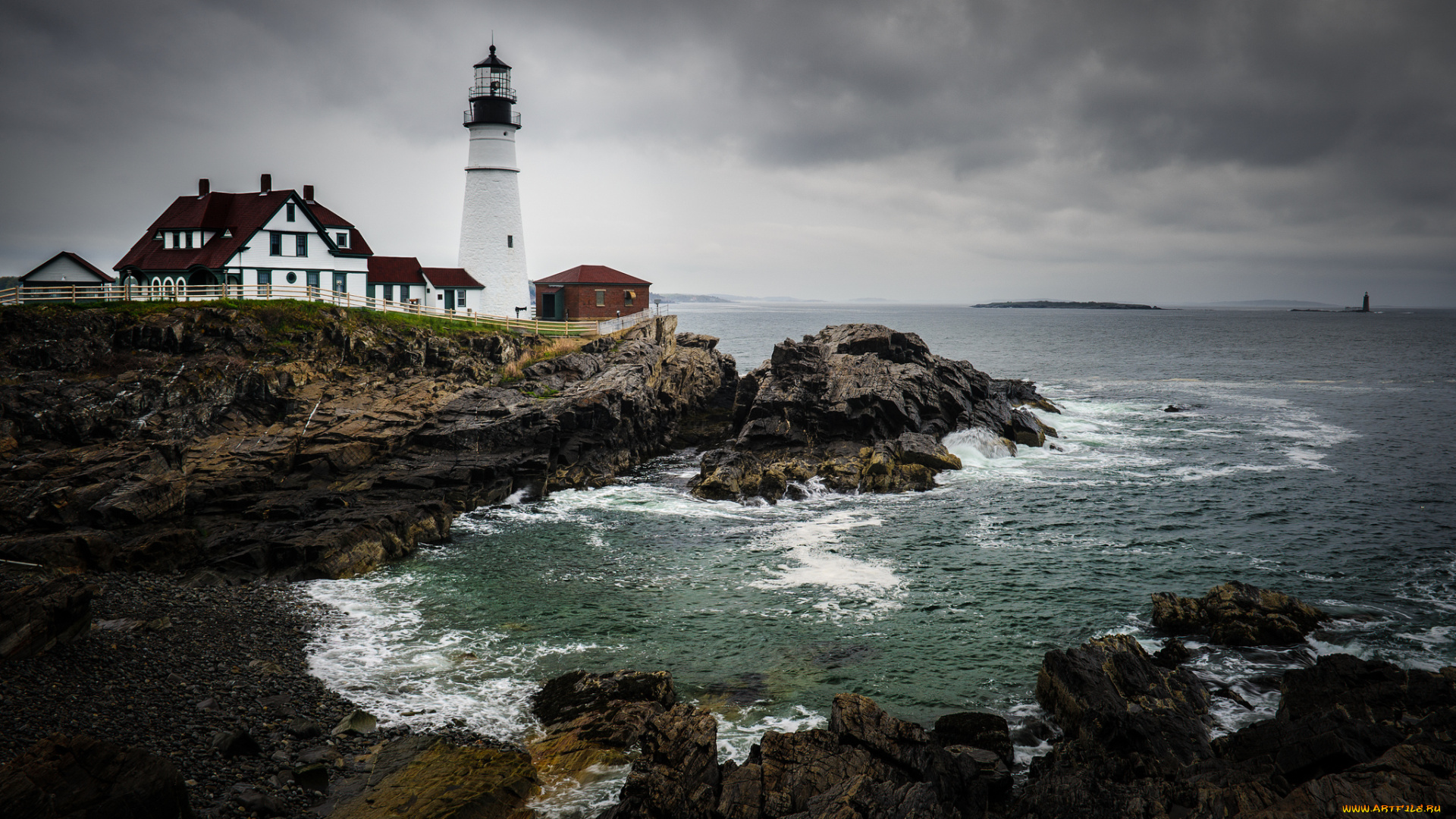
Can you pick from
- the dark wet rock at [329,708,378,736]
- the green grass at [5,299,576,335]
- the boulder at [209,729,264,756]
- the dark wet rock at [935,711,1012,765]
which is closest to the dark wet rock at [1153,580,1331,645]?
the dark wet rock at [935,711,1012,765]

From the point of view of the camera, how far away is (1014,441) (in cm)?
4544

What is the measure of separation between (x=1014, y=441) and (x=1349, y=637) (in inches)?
1031

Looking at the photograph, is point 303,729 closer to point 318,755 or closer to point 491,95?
point 318,755

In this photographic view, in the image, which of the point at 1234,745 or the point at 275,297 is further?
the point at 275,297

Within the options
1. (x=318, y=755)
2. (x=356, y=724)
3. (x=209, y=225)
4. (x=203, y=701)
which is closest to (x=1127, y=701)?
(x=356, y=724)

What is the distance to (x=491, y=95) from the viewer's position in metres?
55.1

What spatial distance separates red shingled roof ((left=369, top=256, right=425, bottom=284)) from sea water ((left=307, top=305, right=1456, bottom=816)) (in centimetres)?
2725

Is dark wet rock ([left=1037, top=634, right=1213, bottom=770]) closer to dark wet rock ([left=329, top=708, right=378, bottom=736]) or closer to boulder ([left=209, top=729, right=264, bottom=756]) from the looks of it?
dark wet rock ([left=329, top=708, right=378, bottom=736])

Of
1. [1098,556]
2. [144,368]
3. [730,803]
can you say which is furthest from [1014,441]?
[144,368]

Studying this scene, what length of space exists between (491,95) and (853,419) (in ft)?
117

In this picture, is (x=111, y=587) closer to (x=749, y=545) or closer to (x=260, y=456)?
(x=260, y=456)

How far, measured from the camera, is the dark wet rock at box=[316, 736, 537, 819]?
1298 centimetres

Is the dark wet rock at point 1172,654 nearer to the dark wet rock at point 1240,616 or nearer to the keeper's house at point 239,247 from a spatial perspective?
the dark wet rock at point 1240,616

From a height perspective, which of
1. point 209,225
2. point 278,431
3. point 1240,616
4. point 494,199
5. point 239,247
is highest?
point 494,199
